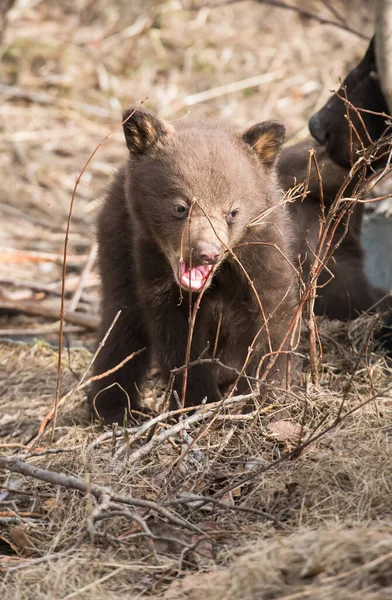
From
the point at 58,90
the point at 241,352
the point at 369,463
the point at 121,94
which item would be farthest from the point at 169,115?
the point at 369,463

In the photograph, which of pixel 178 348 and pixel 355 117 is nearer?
pixel 178 348

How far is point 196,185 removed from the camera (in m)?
4.30

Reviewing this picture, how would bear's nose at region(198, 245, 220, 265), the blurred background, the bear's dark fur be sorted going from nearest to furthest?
bear's nose at region(198, 245, 220, 265)
the bear's dark fur
the blurred background

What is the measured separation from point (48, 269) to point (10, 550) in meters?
5.12

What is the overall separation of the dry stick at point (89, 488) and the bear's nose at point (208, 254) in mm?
1149

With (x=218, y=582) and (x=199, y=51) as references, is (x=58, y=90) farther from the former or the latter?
(x=218, y=582)

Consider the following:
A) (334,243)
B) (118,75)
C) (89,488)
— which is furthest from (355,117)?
(118,75)

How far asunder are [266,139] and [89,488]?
2.15 metres

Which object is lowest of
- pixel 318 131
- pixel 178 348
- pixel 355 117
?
pixel 178 348

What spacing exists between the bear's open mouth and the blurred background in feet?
16.2

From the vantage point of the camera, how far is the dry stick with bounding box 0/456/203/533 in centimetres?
321

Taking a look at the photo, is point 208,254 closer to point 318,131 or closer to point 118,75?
point 318,131

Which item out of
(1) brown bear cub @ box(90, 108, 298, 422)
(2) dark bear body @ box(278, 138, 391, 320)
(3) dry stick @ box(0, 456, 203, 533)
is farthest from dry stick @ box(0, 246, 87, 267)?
(3) dry stick @ box(0, 456, 203, 533)

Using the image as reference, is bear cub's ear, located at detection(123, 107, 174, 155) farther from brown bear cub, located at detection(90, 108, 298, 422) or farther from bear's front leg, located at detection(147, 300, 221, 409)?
bear's front leg, located at detection(147, 300, 221, 409)
